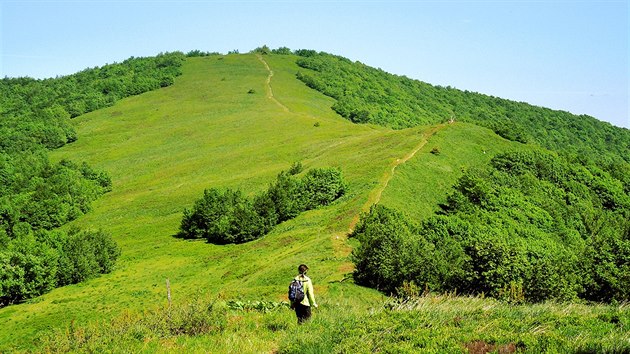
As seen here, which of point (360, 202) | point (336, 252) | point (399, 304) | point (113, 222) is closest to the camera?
point (399, 304)

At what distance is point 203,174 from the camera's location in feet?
284

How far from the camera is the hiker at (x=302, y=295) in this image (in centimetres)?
1575

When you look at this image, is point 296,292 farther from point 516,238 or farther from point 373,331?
point 516,238

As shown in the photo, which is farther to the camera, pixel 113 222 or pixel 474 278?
pixel 113 222

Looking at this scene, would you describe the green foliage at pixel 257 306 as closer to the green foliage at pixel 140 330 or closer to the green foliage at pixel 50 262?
the green foliage at pixel 140 330

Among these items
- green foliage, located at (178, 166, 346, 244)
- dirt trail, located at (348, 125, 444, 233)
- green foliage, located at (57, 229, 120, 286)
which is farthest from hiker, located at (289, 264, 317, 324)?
green foliage, located at (57, 229, 120, 286)

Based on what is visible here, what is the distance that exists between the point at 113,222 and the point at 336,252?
155 feet

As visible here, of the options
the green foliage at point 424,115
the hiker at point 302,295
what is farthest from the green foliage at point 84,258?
the green foliage at point 424,115

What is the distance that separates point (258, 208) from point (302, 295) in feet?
150

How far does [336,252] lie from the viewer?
131 ft

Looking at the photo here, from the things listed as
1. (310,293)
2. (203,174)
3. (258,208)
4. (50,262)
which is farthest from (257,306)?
(203,174)

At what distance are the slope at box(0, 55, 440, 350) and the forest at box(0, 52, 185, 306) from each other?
281 cm

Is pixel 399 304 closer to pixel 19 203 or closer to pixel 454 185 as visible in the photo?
pixel 454 185

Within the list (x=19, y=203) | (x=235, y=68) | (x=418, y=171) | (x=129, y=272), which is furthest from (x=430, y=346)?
(x=235, y=68)
